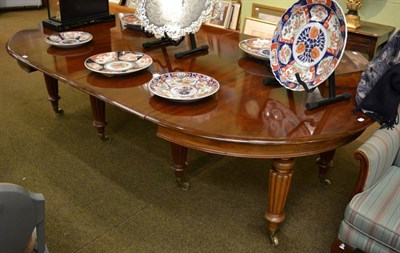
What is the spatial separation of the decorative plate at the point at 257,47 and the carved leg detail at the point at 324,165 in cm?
63

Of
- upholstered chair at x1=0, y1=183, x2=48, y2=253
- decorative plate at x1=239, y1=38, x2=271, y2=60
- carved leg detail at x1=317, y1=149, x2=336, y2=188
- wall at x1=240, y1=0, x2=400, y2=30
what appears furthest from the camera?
wall at x1=240, y1=0, x2=400, y2=30

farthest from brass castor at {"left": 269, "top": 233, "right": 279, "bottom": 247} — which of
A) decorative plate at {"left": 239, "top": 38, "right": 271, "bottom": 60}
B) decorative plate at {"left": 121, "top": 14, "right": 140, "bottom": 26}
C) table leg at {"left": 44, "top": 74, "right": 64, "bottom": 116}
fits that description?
table leg at {"left": 44, "top": 74, "right": 64, "bottom": 116}

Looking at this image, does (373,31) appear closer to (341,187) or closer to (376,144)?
(341,187)

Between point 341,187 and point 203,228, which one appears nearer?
point 203,228

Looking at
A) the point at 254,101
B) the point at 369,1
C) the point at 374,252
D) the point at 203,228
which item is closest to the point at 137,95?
the point at 254,101

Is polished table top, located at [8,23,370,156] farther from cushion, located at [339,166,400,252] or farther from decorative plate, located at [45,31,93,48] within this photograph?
cushion, located at [339,166,400,252]

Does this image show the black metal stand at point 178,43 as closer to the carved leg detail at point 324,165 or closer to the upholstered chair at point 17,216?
the carved leg detail at point 324,165

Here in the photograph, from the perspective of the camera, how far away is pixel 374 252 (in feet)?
4.70

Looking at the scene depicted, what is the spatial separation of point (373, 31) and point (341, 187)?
1213 mm

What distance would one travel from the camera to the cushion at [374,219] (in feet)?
4.46

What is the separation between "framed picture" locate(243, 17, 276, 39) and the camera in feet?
7.90

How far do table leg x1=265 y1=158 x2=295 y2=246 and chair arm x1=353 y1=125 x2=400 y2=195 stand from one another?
0.26m

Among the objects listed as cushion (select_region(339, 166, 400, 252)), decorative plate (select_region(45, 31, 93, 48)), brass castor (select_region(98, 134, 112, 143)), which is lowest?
brass castor (select_region(98, 134, 112, 143))

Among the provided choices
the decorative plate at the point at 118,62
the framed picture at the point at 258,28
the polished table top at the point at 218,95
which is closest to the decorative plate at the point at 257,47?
the polished table top at the point at 218,95
